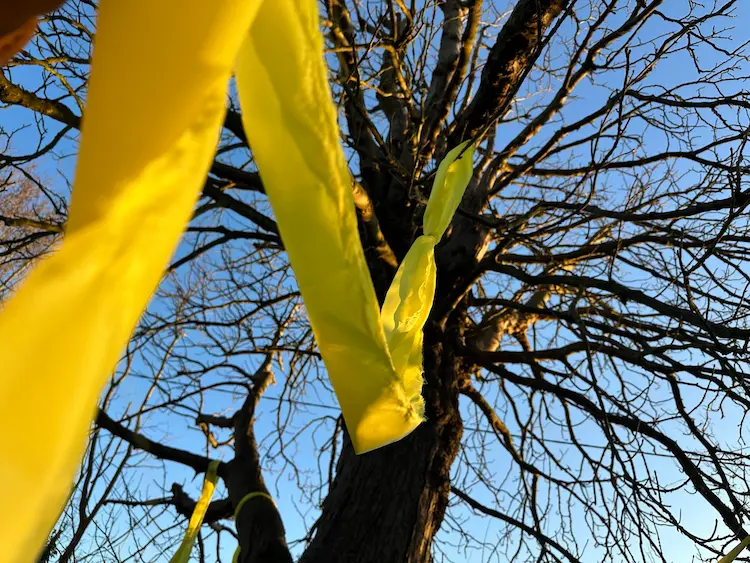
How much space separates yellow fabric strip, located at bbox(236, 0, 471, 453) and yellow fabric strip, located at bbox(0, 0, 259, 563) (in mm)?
156

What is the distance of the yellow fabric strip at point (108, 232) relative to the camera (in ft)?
1.35

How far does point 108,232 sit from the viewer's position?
1.60 feet

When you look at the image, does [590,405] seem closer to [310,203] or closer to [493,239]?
[493,239]

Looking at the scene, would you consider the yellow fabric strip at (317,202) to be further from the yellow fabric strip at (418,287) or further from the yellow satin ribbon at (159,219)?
the yellow fabric strip at (418,287)

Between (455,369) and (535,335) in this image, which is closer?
(455,369)

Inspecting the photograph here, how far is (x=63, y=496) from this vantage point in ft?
1.41

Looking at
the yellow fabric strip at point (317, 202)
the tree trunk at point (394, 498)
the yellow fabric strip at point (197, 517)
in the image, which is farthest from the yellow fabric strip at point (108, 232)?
the yellow fabric strip at point (197, 517)

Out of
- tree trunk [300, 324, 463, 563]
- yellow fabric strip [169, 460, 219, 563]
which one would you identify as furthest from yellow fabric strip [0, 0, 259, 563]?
yellow fabric strip [169, 460, 219, 563]

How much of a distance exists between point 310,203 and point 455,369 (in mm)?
2203

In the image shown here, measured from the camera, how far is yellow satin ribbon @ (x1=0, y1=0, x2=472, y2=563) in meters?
0.42

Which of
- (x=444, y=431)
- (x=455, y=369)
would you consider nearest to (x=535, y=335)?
(x=455, y=369)

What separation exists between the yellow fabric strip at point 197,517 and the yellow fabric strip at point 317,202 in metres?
1.70

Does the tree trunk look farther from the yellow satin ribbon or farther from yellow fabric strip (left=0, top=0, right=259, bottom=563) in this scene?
yellow fabric strip (left=0, top=0, right=259, bottom=563)

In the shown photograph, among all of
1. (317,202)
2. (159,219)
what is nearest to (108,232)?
(159,219)
